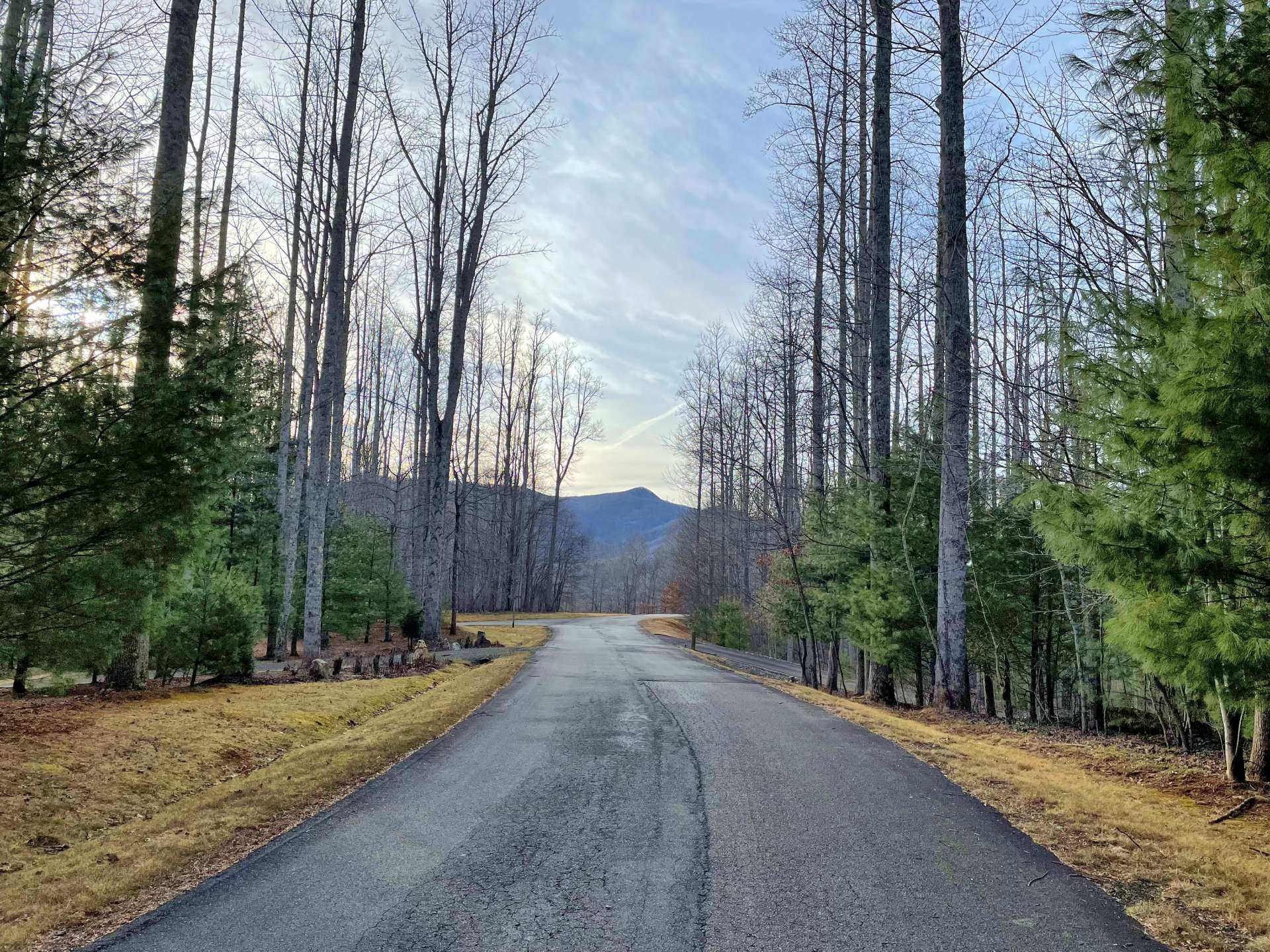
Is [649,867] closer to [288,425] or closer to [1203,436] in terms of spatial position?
[1203,436]

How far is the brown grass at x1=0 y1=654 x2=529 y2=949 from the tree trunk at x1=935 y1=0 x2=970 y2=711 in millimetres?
7412

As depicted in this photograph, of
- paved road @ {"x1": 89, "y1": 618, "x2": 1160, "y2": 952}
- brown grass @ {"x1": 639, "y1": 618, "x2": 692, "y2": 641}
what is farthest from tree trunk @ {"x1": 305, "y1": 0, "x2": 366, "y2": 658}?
brown grass @ {"x1": 639, "y1": 618, "x2": 692, "y2": 641}

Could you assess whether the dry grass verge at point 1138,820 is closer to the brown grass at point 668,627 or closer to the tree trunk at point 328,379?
the tree trunk at point 328,379

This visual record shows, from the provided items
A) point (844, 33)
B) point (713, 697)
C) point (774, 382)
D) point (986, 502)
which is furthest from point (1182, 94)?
point (774, 382)

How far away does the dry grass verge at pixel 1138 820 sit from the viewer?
368 centimetres

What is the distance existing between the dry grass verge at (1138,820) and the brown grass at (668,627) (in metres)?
24.1

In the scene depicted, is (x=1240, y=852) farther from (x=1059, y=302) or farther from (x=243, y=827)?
(x=243, y=827)

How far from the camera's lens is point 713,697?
436 inches

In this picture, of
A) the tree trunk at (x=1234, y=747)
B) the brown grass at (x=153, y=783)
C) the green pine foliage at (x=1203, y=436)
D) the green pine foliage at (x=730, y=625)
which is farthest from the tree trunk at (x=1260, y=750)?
the green pine foliage at (x=730, y=625)

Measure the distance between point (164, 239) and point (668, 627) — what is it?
3853cm

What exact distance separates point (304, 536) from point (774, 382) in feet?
→ 52.9

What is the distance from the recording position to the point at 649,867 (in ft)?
13.9

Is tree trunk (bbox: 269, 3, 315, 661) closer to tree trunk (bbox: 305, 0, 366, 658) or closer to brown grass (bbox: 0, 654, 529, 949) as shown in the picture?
tree trunk (bbox: 305, 0, 366, 658)

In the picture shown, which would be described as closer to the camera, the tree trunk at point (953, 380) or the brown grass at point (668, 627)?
the tree trunk at point (953, 380)
